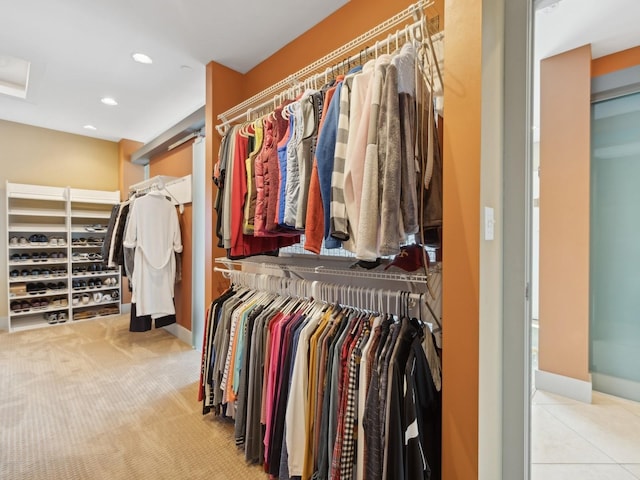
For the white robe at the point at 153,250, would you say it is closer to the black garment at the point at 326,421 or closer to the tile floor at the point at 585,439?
the black garment at the point at 326,421

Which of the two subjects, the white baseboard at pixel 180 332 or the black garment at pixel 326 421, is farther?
the white baseboard at pixel 180 332

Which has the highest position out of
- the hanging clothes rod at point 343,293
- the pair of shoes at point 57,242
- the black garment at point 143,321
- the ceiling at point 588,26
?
the ceiling at point 588,26

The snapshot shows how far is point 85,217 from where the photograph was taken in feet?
14.6

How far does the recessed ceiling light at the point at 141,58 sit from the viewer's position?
245 cm

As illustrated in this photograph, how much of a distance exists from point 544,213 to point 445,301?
1971 millimetres

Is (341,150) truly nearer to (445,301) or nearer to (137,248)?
(445,301)

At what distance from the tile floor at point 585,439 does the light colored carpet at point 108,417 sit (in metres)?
1.63

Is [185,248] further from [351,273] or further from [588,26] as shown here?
[588,26]

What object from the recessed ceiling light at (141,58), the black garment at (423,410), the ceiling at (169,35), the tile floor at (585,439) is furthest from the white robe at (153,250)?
the tile floor at (585,439)

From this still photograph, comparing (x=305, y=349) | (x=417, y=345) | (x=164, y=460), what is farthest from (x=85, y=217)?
(x=417, y=345)

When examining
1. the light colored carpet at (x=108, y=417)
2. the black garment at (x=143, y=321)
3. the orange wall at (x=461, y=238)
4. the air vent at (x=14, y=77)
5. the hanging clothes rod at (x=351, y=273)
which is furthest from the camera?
the black garment at (x=143, y=321)

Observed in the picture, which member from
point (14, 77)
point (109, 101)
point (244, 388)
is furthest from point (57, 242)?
point (244, 388)

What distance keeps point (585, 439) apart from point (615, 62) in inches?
105

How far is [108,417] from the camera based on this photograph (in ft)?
6.68
